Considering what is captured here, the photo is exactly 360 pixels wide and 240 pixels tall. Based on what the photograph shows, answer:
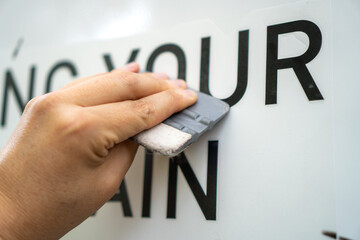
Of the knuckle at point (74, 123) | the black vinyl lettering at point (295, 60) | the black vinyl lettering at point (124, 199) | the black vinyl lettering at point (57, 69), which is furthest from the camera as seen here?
the black vinyl lettering at point (57, 69)

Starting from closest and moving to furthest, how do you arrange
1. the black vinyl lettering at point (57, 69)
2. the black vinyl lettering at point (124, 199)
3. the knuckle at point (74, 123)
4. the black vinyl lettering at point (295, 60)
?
the knuckle at point (74, 123), the black vinyl lettering at point (295, 60), the black vinyl lettering at point (124, 199), the black vinyl lettering at point (57, 69)

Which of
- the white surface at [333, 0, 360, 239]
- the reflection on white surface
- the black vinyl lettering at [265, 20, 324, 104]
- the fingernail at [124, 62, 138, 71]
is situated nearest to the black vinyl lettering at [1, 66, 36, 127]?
the reflection on white surface

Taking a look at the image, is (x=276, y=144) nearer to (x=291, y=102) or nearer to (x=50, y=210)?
(x=291, y=102)

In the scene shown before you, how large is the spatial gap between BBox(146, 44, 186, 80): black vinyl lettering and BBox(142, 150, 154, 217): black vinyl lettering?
0.19 m

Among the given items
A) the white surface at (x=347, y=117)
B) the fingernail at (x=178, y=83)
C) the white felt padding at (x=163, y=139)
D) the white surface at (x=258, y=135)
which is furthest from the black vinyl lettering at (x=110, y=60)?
the white surface at (x=347, y=117)

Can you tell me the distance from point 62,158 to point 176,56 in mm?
363

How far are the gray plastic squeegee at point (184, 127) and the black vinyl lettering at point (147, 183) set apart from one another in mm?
141

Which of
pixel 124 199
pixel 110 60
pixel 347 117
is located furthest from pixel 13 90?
pixel 347 117

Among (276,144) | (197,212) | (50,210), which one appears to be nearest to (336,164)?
(276,144)

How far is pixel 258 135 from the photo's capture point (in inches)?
24.2

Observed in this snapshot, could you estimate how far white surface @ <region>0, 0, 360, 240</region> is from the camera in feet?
1.81

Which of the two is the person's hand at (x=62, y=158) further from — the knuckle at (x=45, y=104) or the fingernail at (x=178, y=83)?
the fingernail at (x=178, y=83)

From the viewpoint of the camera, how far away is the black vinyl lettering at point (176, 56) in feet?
2.39

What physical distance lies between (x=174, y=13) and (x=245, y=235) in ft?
1.68
